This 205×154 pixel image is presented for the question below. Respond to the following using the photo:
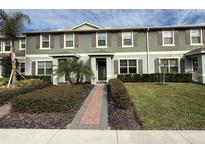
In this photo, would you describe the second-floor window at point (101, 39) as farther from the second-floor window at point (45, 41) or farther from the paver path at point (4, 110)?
the paver path at point (4, 110)

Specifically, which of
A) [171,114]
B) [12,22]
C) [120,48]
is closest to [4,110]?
[171,114]

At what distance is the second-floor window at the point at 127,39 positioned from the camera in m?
20.2

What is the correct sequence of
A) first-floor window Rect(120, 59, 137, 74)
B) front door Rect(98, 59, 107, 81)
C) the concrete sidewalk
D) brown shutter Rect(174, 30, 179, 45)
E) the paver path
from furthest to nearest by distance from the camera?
front door Rect(98, 59, 107, 81) < first-floor window Rect(120, 59, 137, 74) < brown shutter Rect(174, 30, 179, 45) < the paver path < the concrete sidewalk

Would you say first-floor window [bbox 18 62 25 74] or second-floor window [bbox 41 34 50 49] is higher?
second-floor window [bbox 41 34 50 49]

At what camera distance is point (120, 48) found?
793 inches

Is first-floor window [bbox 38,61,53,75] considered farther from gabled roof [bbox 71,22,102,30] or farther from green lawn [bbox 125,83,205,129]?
green lawn [bbox 125,83,205,129]

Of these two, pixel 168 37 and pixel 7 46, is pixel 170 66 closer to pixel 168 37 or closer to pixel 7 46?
pixel 168 37

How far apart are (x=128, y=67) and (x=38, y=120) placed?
46.9ft

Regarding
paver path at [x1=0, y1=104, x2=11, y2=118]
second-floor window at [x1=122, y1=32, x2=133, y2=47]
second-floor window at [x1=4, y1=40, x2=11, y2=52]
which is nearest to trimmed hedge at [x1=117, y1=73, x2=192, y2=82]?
second-floor window at [x1=122, y1=32, x2=133, y2=47]

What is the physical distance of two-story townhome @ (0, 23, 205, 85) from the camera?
19531mm

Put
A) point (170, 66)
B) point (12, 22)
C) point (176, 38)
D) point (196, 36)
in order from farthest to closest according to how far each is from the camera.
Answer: point (170, 66), point (176, 38), point (196, 36), point (12, 22)

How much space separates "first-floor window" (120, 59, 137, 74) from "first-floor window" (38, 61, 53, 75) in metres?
7.60
